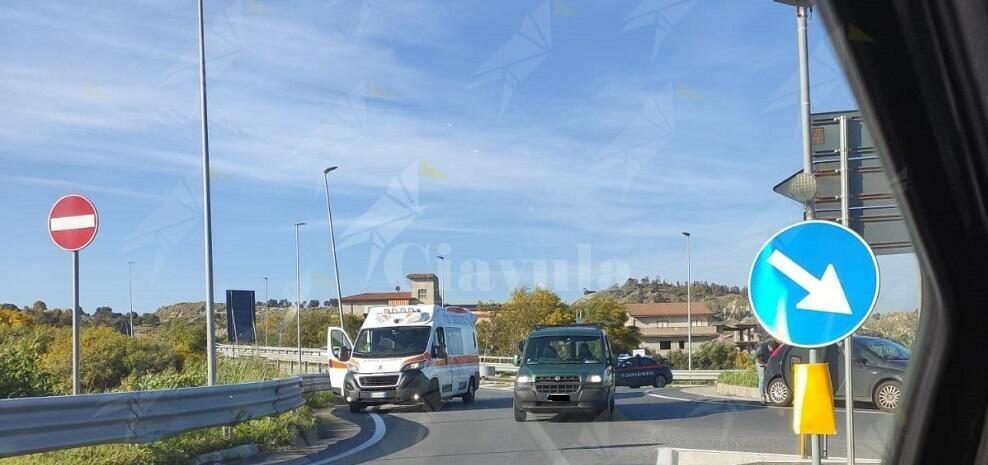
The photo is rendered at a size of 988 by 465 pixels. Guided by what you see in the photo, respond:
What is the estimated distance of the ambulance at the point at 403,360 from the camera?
20359 mm

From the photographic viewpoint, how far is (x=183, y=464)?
10.3 meters

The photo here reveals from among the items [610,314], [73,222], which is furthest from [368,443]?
[610,314]

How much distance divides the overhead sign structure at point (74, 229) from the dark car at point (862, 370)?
7657mm

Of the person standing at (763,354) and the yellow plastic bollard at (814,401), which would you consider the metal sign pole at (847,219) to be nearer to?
the yellow plastic bollard at (814,401)

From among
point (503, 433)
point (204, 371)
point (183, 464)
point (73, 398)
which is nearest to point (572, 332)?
point (503, 433)

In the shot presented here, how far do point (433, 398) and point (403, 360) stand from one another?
46.2 inches

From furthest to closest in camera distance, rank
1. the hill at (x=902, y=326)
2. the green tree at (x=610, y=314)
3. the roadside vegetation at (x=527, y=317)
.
Result: 1. the roadside vegetation at (x=527, y=317)
2. the green tree at (x=610, y=314)
3. the hill at (x=902, y=326)

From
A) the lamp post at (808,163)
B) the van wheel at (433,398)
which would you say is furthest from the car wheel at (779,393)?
the lamp post at (808,163)

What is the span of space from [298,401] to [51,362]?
11.3 m

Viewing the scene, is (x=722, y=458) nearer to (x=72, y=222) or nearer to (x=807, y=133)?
(x=807, y=133)

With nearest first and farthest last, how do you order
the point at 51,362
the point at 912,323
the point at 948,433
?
the point at 948,433 < the point at 912,323 < the point at 51,362

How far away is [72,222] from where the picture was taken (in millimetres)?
10703

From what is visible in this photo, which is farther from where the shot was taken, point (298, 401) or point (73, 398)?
point (298, 401)

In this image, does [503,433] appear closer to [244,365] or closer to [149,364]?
[244,365]
